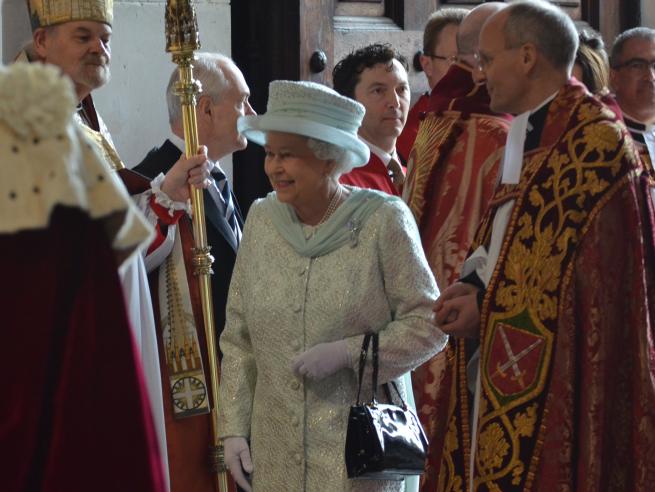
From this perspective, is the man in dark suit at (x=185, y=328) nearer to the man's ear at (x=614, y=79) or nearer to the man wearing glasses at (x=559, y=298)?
the man wearing glasses at (x=559, y=298)

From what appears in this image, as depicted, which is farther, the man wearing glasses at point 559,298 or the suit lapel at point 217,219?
the suit lapel at point 217,219

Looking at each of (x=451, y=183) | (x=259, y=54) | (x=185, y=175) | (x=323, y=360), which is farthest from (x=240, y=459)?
(x=259, y=54)

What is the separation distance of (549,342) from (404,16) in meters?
3.51

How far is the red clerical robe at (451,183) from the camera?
210 inches

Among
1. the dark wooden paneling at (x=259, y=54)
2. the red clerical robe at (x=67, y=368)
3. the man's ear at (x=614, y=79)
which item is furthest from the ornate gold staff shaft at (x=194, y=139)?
the red clerical robe at (x=67, y=368)

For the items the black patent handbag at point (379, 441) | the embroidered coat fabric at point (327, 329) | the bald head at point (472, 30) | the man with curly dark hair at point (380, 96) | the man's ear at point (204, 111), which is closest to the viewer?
the black patent handbag at point (379, 441)

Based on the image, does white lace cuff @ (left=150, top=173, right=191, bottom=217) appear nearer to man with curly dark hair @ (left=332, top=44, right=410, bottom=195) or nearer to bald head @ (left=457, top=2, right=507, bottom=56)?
man with curly dark hair @ (left=332, top=44, right=410, bottom=195)

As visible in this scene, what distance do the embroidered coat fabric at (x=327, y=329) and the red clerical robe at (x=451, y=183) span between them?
1.08m

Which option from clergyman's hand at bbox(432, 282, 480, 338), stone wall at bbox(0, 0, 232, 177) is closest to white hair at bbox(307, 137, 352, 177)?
clergyman's hand at bbox(432, 282, 480, 338)

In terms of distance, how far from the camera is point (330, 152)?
427 centimetres

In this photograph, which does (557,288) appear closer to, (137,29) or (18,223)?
(18,223)

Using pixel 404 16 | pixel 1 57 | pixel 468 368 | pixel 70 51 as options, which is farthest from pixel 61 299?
pixel 404 16

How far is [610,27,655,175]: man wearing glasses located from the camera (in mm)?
6219

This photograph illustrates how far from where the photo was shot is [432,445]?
4.71 meters
